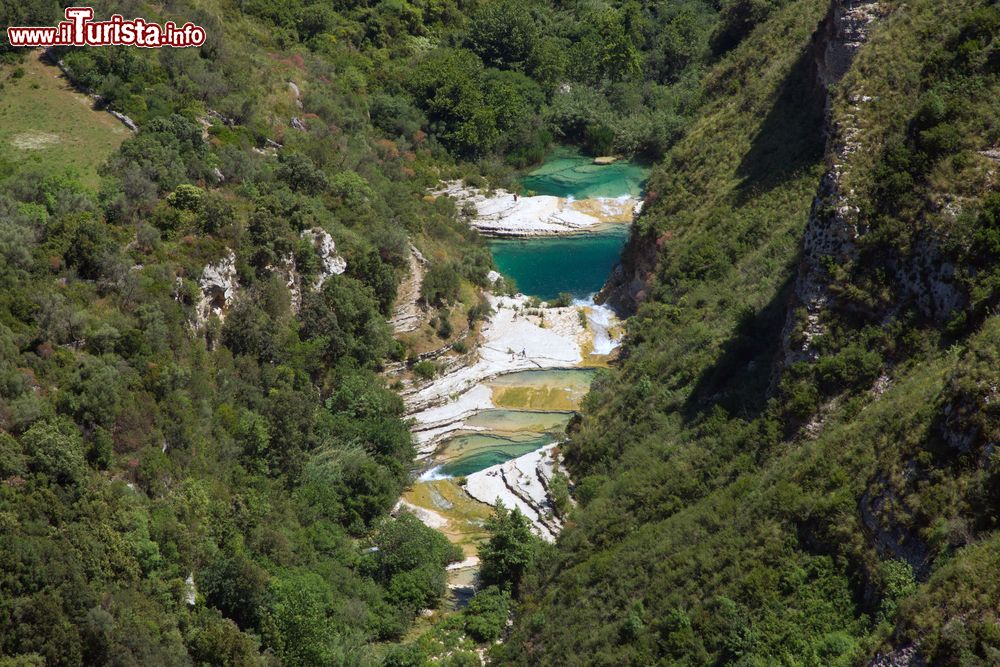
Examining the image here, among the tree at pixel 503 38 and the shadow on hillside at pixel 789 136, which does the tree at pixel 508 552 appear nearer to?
the shadow on hillside at pixel 789 136

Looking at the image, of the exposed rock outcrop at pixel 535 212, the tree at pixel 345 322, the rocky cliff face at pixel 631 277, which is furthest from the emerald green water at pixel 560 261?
the tree at pixel 345 322

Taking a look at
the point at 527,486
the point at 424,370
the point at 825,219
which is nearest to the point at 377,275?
the point at 424,370

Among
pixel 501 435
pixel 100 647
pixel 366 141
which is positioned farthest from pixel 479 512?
pixel 366 141

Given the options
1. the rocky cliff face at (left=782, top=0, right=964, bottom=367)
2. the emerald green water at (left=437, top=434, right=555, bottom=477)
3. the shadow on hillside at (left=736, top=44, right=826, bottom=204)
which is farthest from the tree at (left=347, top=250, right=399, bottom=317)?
the rocky cliff face at (left=782, top=0, right=964, bottom=367)

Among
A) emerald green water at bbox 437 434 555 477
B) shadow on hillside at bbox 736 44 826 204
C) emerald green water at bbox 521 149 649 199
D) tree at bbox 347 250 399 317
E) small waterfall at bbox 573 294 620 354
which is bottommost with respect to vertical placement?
emerald green water at bbox 437 434 555 477

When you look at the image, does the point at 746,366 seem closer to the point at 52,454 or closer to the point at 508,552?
the point at 508,552

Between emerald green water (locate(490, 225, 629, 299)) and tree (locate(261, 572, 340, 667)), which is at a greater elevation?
tree (locate(261, 572, 340, 667))

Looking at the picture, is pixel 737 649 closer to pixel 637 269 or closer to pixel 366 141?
pixel 637 269

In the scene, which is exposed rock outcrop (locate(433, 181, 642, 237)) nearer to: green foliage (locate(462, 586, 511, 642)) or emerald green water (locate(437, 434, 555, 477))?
emerald green water (locate(437, 434, 555, 477))
